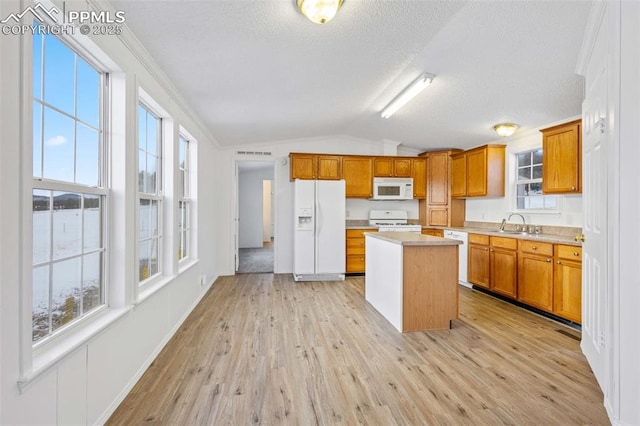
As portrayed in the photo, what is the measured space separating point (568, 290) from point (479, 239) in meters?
1.35

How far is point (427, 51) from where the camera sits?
275 centimetres

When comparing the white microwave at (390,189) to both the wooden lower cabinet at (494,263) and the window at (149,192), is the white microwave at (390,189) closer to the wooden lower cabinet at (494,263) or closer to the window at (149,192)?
the wooden lower cabinet at (494,263)

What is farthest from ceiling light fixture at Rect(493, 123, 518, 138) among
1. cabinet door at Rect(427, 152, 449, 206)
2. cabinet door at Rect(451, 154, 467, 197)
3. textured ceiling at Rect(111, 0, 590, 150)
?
cabinet door at Rect(427, 152, 449, 206)

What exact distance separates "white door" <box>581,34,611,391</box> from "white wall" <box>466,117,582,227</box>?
5.35 ft

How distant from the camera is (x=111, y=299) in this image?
193 centimetres

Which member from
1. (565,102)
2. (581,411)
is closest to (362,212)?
(565,102)

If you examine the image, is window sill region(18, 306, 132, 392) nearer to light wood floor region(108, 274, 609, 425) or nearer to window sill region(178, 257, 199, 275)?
light wood floor region(108, 274, 609, 425)

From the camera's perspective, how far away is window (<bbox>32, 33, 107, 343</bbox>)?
54.5 inches

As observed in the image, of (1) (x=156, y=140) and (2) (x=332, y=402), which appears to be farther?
(1) (x=156, y=140)

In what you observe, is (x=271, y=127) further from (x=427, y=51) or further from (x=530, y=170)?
(x=530, y=170)

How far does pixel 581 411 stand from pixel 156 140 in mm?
3781

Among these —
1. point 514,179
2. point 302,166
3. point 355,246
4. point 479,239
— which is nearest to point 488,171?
point 514,179

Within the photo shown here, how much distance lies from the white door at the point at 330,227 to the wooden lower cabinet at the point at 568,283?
2.92 m

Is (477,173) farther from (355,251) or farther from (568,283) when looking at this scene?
(355,251)
